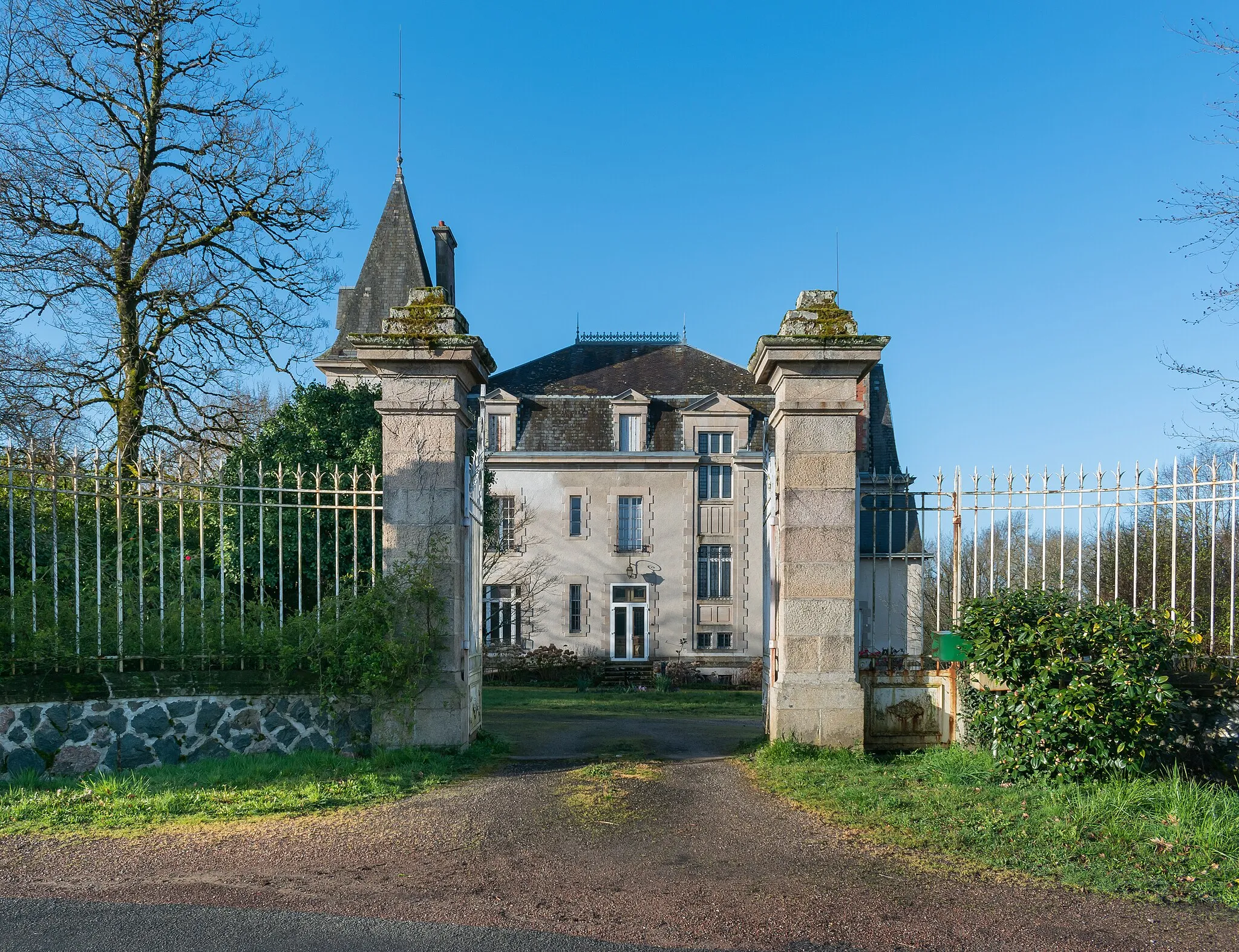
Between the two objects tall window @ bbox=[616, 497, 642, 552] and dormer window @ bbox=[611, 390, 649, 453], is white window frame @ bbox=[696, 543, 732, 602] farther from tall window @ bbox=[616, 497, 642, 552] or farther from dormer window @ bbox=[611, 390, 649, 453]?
dormer window @ bbox=[611, 390, 649, 453]

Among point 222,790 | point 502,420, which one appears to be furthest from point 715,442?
point 222,790

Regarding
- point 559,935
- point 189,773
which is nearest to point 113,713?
point 189,773

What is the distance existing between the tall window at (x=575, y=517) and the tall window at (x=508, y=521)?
1.54m

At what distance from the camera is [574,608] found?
25.3m

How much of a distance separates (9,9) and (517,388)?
624 inches

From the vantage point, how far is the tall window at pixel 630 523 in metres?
25.3

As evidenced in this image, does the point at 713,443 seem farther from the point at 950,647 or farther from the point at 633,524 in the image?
the point at 950,647

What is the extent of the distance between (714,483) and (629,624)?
4.62 metres

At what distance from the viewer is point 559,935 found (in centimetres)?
385

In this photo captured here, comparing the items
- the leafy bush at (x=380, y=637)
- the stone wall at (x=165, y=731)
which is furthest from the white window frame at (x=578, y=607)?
the stone wall at (x=165, y=731)

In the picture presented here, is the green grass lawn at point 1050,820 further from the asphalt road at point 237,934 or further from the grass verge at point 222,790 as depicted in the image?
the grass verge at point 222,790

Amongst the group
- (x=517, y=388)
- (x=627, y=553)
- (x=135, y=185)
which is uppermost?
(x=135, y=185)

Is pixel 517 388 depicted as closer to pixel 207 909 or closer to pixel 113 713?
pixel 113 713

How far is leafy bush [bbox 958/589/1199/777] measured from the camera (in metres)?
5.82
